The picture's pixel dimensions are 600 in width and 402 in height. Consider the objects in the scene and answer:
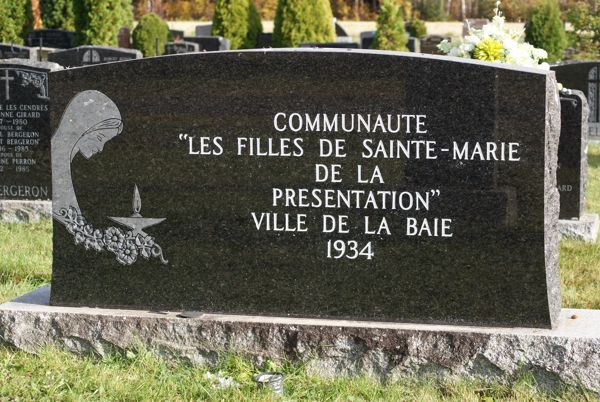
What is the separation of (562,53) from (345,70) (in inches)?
730

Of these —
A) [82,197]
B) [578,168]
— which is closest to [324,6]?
[578,168]

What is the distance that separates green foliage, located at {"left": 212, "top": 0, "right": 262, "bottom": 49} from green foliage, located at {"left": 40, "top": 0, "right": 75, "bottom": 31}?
14.8 feet

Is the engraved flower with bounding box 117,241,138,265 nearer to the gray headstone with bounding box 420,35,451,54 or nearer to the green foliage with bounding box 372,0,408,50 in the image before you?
the gray headstone with bounding box 420,35,451,54

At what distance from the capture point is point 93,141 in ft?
15.1

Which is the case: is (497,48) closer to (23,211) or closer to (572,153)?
(572,153)

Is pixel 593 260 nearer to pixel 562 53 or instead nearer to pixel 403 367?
pixel 403 367

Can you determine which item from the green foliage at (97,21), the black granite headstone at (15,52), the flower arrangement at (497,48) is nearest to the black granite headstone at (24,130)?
the flower arrangement at (497,48)

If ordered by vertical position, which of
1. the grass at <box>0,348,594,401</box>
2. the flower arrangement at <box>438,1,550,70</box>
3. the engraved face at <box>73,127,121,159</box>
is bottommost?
the grass at <box>0,348,594,401</box>

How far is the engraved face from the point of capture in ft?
15.1

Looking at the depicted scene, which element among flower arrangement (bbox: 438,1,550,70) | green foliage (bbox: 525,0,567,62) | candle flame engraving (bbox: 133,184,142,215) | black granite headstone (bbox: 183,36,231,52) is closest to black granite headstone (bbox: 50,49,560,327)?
candle flame engraving (bbox: 133,184,142,215)

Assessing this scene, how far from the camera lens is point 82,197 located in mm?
4652

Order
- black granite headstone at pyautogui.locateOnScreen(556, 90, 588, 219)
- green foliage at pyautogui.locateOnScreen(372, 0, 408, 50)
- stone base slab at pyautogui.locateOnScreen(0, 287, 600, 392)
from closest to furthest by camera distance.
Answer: stone base slab at pyautogui.locateOnScreen(0, 287, 600, 392) → black granite headstone at pyautogui.locateOnScreen(556, 90, 588, 219) → green foliage at pyautogui.locateOnScreen(372, 0, 408, 50)

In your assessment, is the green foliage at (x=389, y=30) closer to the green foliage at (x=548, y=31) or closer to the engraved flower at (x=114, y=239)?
the green foliage at (x=548, y=31)

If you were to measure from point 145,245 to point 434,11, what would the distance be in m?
36.1
